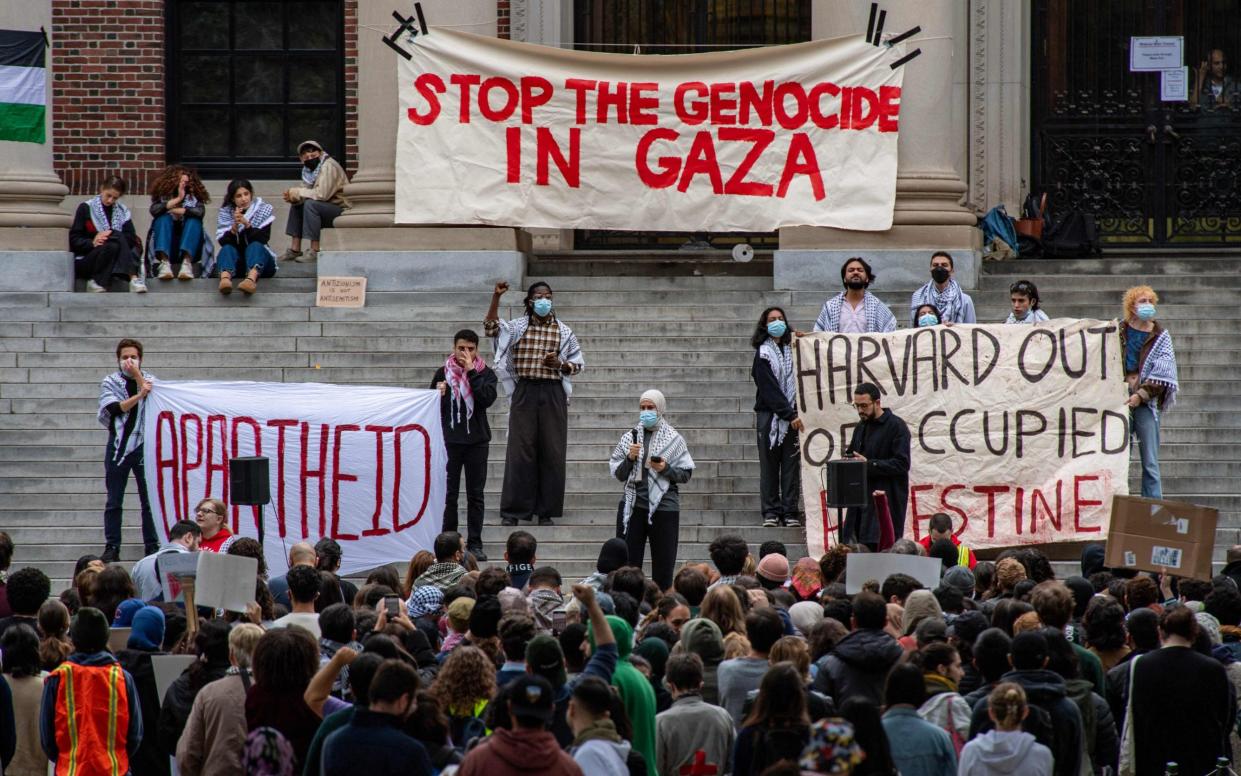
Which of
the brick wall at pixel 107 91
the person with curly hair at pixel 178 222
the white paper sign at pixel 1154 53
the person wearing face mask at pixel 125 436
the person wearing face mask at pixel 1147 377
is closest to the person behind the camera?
the person wearing face mask at pixel 125 436

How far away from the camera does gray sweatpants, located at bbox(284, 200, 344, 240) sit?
20625mm

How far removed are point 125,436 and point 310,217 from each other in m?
6.07

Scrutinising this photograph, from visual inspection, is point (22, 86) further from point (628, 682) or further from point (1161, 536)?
point (628, 682)

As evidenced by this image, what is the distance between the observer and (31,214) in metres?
19.4

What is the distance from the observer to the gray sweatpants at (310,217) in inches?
812

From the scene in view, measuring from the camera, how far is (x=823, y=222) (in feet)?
59.8

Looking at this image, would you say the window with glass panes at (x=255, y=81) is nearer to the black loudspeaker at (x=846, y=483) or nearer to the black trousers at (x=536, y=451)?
the black trousers at (x=536, y=451)

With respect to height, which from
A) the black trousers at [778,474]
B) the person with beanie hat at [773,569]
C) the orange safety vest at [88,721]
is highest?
the black trousers at [778,474]

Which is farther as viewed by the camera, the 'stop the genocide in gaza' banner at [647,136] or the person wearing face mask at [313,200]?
the person wearing face mask at [313,200]

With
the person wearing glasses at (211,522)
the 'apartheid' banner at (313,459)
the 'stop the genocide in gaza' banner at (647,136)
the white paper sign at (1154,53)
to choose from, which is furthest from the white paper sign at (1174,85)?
the person wearing glasses at (211,522)

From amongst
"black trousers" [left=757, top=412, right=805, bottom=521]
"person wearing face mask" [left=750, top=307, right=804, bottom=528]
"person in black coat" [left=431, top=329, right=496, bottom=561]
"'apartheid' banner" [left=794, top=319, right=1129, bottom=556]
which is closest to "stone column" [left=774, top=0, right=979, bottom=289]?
"'apartheid' banner" [left=794, top=319, right=1129, bottom=556]

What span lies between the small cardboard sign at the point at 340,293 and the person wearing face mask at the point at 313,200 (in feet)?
5.49

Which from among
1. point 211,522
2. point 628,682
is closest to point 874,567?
point 628,682

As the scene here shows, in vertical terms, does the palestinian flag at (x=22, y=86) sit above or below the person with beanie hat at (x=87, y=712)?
above
